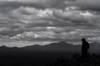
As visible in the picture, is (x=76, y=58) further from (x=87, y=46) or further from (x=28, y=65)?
(x=28, y=65)

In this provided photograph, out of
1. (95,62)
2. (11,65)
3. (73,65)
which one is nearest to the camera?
(11,65)

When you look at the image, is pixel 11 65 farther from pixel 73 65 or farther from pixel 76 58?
pixel 76 58

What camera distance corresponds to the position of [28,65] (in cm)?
Answer: 2189

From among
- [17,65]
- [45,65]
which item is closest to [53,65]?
[45,65]

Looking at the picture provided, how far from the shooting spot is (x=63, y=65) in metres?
22.8

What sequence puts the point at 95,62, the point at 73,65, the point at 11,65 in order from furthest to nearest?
the point at 95,62
the point at 73,65
the point at 11,65

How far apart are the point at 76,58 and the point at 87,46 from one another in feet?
4.43

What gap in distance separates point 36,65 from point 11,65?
69.7 inches

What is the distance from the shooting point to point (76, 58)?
26.2 meters

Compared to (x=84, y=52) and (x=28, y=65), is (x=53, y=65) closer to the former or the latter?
(x=28, y=65)

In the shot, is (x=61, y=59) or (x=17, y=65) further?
(x=61, y=59)

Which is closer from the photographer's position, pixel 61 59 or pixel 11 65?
pixel 11 65

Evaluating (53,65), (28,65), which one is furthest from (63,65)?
(28,65)

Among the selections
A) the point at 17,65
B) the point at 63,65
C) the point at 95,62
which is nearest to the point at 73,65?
the point at 63,65
